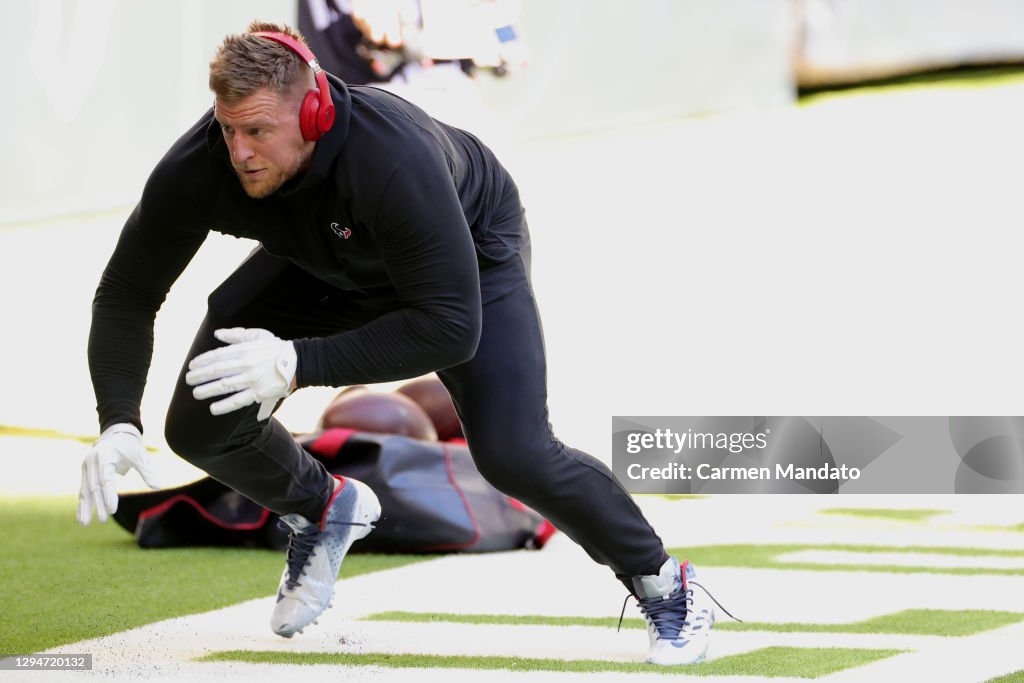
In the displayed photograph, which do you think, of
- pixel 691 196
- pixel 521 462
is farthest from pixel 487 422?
pixel 691 196

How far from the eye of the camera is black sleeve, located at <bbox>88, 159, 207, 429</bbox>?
9.03ft

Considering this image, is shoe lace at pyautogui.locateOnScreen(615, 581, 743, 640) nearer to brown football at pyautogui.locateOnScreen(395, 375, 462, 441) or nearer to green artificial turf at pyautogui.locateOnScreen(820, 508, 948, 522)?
brown football at pyautogui.locateOnScreen(395, 375, 462, 441)

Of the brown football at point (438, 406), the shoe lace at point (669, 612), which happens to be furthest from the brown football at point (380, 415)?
the shoe lace at point (669, 612)

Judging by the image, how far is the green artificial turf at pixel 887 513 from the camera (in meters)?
5.63

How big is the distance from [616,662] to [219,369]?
3.72 ft

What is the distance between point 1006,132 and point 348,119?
18.3 ft

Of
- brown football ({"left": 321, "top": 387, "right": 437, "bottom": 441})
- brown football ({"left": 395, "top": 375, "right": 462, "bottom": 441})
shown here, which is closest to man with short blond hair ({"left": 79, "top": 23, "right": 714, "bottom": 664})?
brown football ({"left": 321, "top": 387, "right": 437, "bottom": 441})

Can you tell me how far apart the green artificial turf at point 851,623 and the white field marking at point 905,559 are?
2.82 feet

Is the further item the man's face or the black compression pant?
the black compression pant

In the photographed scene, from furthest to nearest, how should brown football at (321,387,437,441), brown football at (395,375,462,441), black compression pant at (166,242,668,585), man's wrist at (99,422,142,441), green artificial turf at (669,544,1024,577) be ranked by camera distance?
brown football at (395,375,462,441), brown football at (321,387,437,441), green artificial turf at (669,544,1024,577), black compression pant at (166,242,668,585), man's wrist at (99,422,142,441)

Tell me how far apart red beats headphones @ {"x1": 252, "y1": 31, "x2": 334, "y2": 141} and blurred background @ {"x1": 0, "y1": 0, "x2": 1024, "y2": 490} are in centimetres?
442

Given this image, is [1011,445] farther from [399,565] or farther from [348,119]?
[348,119]

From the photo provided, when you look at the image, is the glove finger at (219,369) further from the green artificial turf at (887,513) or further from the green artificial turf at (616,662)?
the green artificial turf at (887,513)

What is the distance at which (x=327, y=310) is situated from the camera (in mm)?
A: 2998
